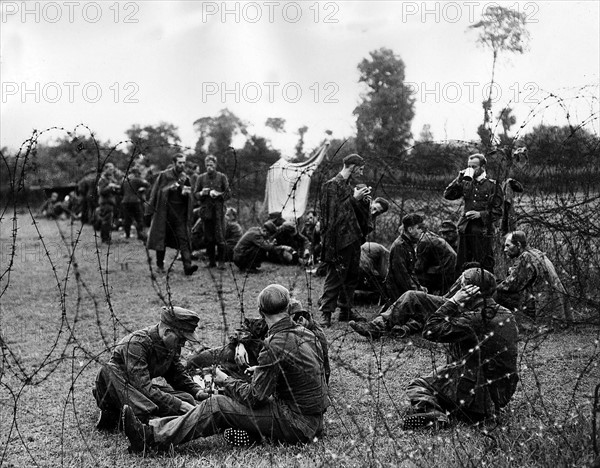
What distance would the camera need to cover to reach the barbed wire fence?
16.3 ft

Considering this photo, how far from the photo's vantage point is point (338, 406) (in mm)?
6258

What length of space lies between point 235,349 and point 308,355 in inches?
55.7

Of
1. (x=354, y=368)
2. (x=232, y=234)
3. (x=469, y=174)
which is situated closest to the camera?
(x=354, y=368)

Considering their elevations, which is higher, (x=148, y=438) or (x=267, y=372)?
(x=267, y=372)

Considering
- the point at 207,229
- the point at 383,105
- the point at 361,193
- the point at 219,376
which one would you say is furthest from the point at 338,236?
the point at 383,105

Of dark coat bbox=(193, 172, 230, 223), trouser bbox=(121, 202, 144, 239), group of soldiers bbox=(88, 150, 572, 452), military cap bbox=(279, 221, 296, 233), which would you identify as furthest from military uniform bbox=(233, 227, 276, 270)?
group of soldiers bbox=(88, 150, 572, 452)

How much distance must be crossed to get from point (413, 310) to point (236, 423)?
10.3ft

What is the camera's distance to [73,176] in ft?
112

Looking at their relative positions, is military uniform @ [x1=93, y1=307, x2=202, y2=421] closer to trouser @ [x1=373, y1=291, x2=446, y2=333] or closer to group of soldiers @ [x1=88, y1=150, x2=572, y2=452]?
group of soldiers @ [x1=88, y1=150, x2=572, y2=452]

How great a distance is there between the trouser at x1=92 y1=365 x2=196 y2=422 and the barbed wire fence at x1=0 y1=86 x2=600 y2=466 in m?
0.17

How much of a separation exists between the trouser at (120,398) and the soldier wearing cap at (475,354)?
69.3 inches

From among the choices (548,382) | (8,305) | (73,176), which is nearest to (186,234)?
(8,305)

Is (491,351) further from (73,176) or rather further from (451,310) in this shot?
(73,176)

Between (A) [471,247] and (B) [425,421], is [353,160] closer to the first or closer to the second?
(A) [471,247]
